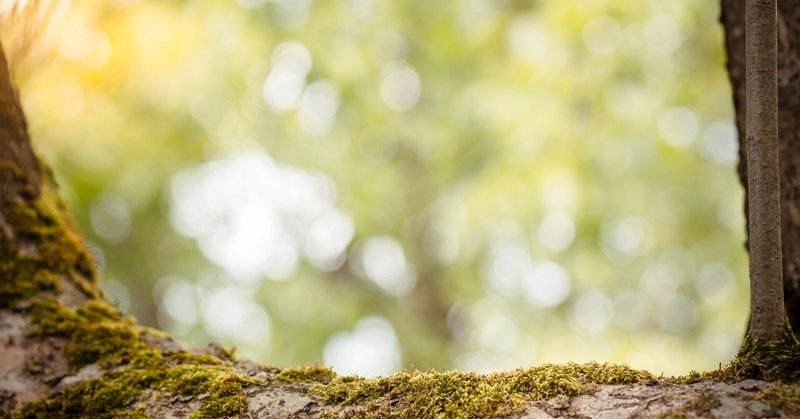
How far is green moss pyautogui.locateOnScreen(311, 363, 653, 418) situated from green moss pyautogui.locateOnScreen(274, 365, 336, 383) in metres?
0.11

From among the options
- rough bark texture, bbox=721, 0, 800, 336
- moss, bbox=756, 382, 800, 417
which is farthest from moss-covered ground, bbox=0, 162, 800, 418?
rough bark texture, bbox=721, 0, 800, 336

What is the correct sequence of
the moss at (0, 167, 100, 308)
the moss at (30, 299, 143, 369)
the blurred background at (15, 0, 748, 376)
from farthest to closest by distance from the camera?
the blurred background at (15, 0, 748, 376) → the moss at (0, 167, 100, 308) → the moss at (30, 299, 143, 369)

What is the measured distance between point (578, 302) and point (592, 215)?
Answer: 2106 mm

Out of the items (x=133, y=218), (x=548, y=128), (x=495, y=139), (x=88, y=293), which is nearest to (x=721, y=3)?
(x=88, y=293)

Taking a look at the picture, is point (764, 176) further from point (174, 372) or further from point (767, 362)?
point (174, 372)

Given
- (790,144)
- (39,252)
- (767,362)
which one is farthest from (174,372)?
(790,144)

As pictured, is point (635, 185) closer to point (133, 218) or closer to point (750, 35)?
point (750, 35)

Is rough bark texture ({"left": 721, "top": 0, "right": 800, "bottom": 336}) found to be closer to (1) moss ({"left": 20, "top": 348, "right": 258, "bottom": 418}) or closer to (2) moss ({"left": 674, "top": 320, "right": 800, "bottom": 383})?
(2) moss ({"left": 674, "top": 320, "right": 800, "bottom": 383})

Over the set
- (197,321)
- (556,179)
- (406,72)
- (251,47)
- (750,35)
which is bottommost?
(750,35)

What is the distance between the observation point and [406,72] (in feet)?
19.7

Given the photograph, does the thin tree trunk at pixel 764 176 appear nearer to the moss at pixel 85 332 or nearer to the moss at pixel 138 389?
the moss at pixel 138 389

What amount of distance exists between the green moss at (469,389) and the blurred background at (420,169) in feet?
9.10

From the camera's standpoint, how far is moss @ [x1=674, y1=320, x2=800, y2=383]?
44.6 inches

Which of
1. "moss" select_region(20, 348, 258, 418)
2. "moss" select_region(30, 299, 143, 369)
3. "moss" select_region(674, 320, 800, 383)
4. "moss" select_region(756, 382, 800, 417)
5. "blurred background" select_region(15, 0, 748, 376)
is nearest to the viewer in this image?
"moss" select_region(756, 382, 800, 417)
